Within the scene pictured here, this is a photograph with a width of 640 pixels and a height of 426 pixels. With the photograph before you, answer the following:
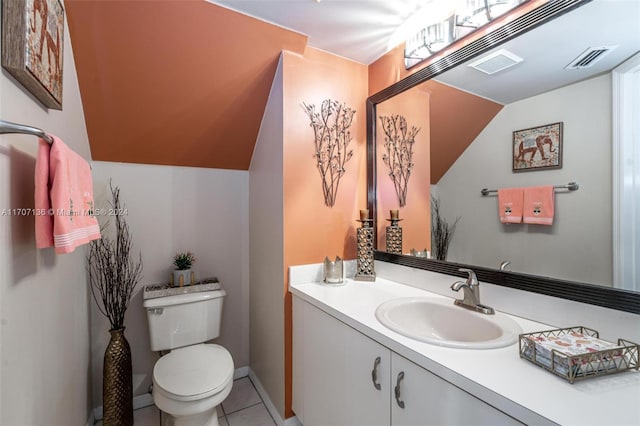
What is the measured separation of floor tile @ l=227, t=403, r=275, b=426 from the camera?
1737 millimetres

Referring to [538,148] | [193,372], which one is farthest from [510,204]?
[193,372]

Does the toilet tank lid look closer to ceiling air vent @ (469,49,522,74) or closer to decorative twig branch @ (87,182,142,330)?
decorative twig branch @ (87,182,142,330)

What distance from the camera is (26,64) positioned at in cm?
Result: 77

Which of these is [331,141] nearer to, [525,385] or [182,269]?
[182,269]

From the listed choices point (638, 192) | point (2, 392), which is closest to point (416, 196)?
point (638, 192)

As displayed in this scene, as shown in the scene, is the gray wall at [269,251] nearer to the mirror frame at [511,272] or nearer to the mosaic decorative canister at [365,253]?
the mosaic decorative canister at [365,253]

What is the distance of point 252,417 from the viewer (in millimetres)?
1785

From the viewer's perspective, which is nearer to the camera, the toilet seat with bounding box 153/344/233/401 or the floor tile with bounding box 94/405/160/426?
the toilet seat with bounding box 153/344/233/401

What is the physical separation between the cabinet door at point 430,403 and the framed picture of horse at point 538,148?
86 cm

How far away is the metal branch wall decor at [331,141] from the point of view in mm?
1713

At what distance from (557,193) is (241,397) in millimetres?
2172

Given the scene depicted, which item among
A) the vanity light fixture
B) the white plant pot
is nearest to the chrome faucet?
the vanity light fixture

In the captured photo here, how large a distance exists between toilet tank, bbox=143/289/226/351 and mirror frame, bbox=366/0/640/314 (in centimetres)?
114

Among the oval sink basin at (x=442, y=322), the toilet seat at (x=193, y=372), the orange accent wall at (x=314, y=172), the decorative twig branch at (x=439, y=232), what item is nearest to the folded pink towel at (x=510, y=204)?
the decorative twig branch at (x=439, y=232)
